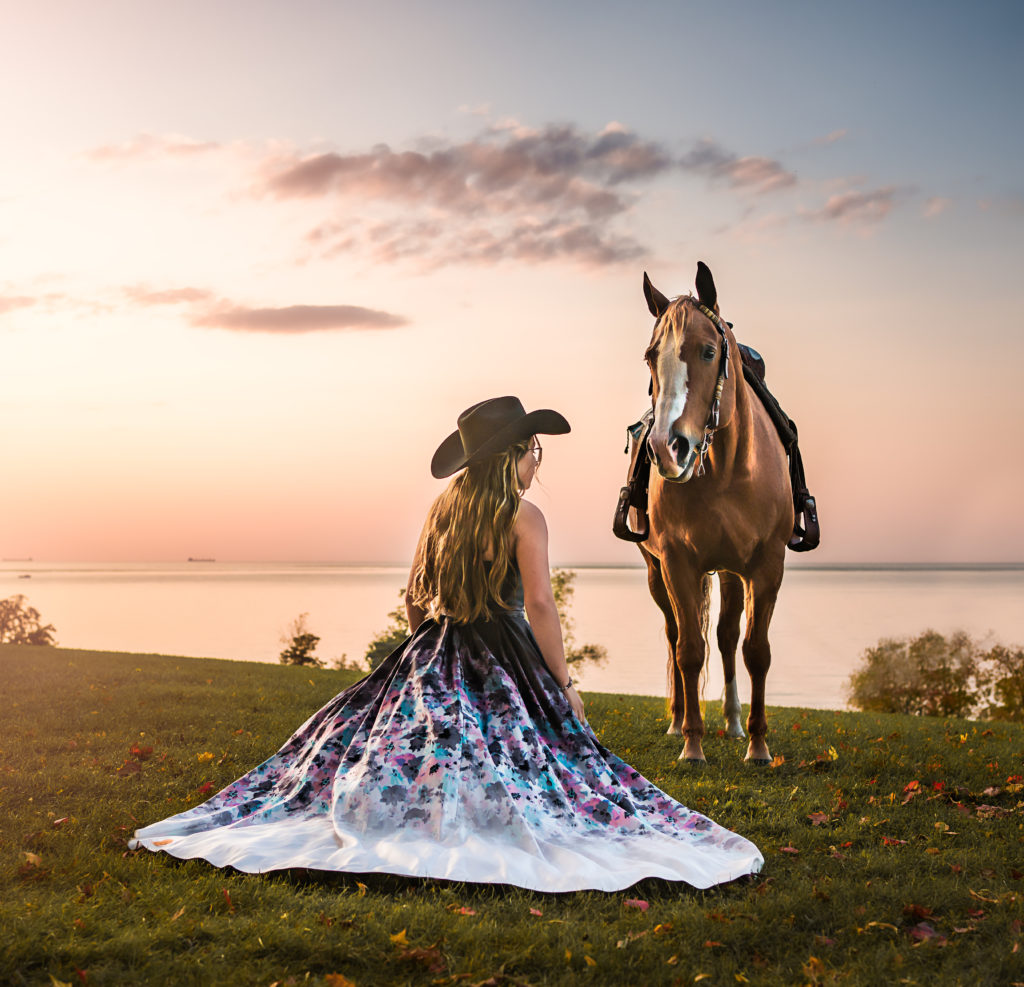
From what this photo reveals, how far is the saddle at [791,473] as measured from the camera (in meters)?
7.33

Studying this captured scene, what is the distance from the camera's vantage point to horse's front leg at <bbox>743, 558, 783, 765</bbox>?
695cm

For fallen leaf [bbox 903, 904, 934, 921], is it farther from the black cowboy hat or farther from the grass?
the black cowboy hat

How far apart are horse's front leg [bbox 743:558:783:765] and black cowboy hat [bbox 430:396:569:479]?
298cm

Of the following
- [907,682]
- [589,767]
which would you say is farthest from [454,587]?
[907,682]

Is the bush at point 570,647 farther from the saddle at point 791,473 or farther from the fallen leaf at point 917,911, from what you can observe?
the fallen leaf at point 917,911

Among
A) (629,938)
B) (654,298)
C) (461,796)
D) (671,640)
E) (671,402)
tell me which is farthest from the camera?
(671,640)

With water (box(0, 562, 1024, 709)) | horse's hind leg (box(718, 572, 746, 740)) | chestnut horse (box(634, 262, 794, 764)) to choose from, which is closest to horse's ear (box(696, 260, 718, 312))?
chestnut horse (box(634, 262, 794, 764))

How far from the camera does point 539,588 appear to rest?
15.0 feet

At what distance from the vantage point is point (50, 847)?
4.36m

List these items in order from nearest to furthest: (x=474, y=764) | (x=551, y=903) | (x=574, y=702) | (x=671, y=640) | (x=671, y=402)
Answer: (x=551, y=903)
(x=474, y=764)
(x=574, y=702)
(x=671, y=402)
(x=671, y=640)

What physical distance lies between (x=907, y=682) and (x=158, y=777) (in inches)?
988

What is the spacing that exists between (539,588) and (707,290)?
9.09 feet

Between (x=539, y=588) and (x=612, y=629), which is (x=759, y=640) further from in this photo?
(x=612, y=629)

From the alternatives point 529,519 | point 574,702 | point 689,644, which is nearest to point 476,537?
point 529,519
